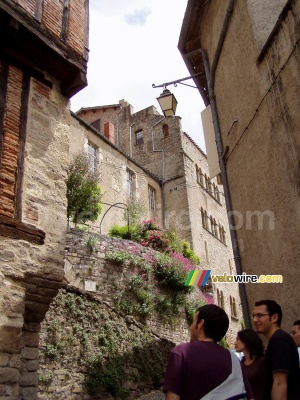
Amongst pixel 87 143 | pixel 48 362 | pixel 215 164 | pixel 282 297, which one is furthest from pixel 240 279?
pixel 87 143

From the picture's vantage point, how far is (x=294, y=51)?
205 inches

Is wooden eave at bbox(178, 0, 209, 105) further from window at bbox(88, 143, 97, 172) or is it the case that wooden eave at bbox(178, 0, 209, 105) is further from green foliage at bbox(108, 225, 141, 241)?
window at bbox(88, 143, 97, 172)

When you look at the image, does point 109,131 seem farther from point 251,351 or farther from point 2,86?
point 251,351

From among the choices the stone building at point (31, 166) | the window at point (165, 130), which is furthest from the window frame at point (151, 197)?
the stone building at point (31, 166)

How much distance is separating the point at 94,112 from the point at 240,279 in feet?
75.9

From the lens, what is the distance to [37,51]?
6426mm

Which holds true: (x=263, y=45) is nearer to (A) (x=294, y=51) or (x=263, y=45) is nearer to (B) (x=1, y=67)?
(A) (x=294, y=51)

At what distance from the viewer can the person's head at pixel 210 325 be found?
2.68 meters

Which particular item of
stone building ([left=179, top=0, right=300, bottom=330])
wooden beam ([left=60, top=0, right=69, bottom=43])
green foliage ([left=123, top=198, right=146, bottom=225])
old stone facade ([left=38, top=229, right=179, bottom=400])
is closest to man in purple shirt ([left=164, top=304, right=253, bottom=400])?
stone building ([left=179, top=0, right=300, bottom=330])

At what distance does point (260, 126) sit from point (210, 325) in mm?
4219

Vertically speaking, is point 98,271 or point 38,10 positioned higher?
point 38,10

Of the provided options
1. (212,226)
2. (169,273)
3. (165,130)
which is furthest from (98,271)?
(165,130)

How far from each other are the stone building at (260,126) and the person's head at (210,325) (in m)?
2.69

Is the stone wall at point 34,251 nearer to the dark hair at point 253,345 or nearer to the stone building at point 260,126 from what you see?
the dark hair at point 253,345
